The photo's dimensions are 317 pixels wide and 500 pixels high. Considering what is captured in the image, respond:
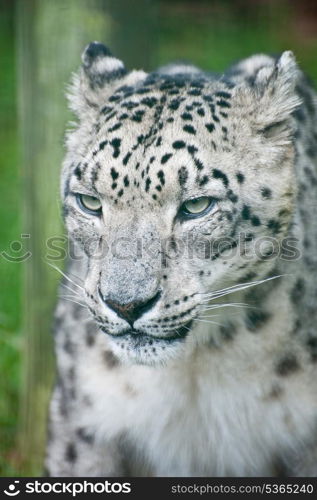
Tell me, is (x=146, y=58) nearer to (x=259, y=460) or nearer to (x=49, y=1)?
(x=49, y=1)

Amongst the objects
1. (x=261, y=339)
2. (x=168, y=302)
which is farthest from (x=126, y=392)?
(x=168, y=302)

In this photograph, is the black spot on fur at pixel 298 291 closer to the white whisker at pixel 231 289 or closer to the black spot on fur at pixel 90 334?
the white whisker at pixel 231 289

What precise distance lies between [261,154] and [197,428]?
1.44 meters

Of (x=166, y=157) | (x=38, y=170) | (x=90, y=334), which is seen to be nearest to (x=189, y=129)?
(x=166, y=157)

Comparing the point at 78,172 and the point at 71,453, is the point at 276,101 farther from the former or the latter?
the point at 71,453

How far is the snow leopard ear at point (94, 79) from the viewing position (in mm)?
4074

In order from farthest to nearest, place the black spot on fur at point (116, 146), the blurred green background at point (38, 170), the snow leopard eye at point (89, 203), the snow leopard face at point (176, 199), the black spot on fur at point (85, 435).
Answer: the blurred green background at point (38, 170) → the black spot on fur at point (85, 435) → the snow leopard eye at point (89, 203) → the black spot on fur at point (116, 146) → the snow leopard face at point (176, 199)

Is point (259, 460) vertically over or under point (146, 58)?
under

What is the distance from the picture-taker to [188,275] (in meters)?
3.53

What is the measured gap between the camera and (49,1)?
16.4ft

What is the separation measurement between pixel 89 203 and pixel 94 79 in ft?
2.26

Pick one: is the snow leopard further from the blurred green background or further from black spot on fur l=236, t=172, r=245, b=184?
the blurred green background

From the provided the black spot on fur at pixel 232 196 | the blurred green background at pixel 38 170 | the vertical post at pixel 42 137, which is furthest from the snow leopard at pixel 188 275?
the vertical post at pixel 42 137

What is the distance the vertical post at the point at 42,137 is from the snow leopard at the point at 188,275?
0.56 meters
